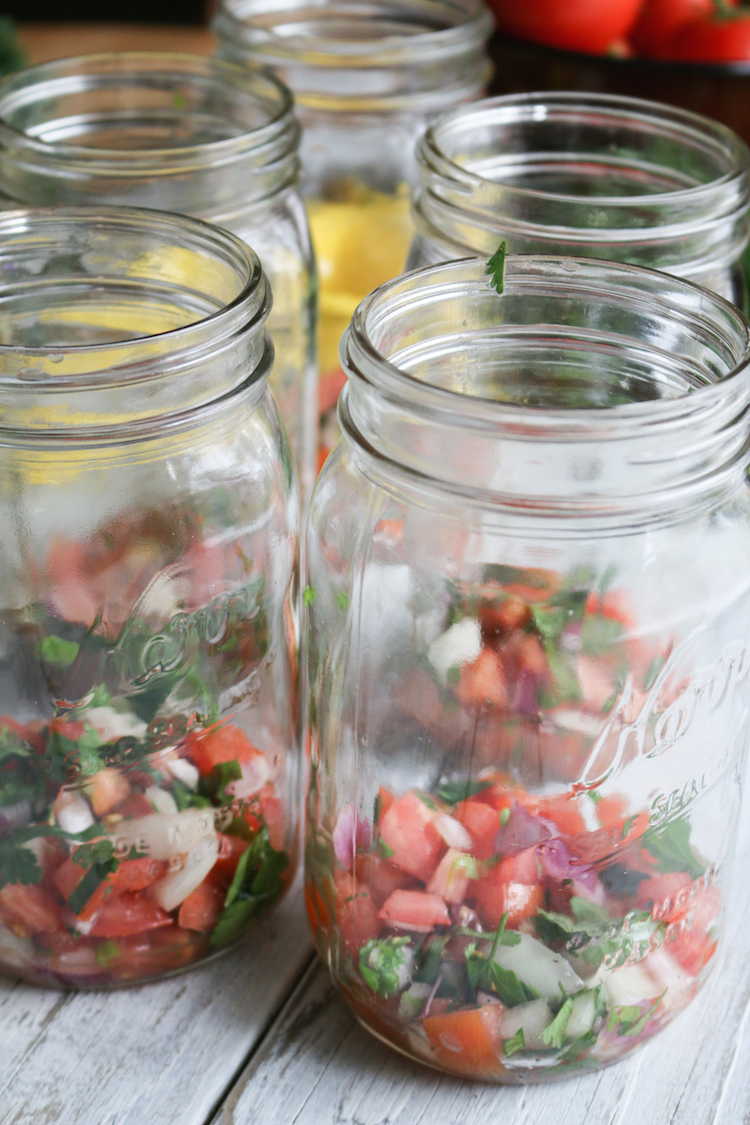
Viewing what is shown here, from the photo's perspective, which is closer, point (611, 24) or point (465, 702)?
point (465, 702)

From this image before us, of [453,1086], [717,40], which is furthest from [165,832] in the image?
[717,40]

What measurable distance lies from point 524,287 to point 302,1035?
0.48 m

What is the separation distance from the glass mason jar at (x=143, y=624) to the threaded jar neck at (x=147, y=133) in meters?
0.10

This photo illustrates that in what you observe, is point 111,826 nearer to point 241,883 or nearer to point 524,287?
point 241,883

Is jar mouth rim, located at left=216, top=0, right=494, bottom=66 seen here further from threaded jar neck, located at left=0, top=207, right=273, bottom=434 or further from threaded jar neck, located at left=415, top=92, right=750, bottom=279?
threaded jar neck, located at left=0, top=207, right=273, bottom=434

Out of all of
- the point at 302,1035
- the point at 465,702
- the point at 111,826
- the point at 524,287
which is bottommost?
the point at 302,1035

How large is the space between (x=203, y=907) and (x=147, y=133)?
76 centimetres

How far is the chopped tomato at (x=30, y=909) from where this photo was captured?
73 centimetres

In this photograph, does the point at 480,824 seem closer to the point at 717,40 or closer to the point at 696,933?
the point at 696,933

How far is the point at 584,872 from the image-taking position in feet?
2.15

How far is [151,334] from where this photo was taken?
0.77 m

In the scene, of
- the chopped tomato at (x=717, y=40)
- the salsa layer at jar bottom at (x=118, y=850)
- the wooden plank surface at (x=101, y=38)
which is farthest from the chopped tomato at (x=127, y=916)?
the wooden plank surface at (x=101, y=38)

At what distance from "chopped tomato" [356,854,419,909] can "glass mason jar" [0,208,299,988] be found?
0.36ft

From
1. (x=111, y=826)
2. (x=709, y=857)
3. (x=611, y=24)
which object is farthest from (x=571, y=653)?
(x=611, y=24)
